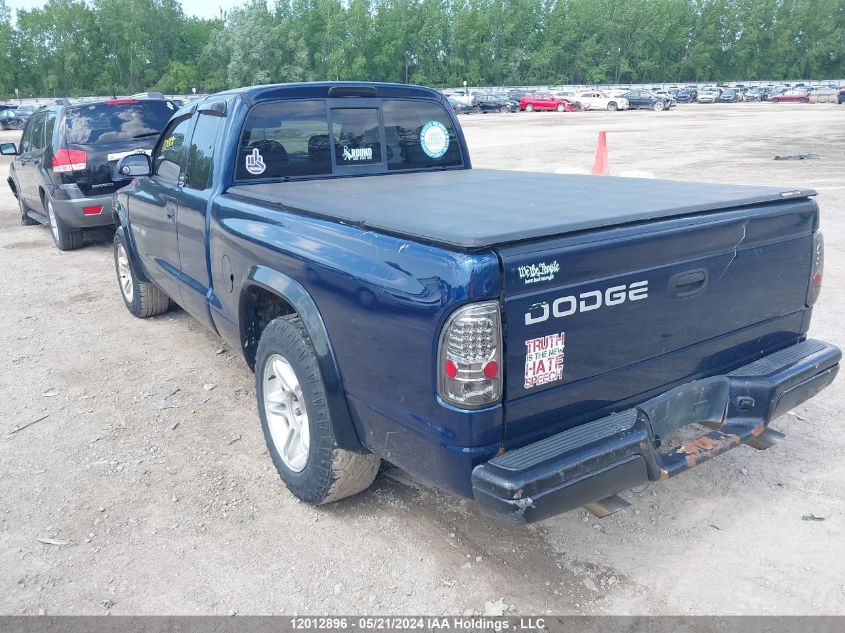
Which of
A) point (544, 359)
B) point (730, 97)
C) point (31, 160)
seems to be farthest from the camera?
point (730, 97)

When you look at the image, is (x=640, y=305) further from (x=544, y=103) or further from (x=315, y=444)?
(x=544, y=103)

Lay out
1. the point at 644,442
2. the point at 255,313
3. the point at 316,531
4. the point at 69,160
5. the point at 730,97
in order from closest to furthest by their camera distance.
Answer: the point at 644,442, the point at 316,531, the point at 255,313, the point at 69,160, the point at 730,97

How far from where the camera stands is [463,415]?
7.54 feet

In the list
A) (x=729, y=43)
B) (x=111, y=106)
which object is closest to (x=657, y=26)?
(x=729, y=43)

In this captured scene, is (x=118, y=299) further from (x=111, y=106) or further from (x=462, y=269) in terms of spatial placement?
(x=462, y=269)

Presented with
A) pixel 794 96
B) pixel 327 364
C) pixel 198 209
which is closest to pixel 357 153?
pixel 198 209

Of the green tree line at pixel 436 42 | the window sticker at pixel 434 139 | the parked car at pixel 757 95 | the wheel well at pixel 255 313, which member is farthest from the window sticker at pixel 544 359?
→ the green tree line at pixel 436 42

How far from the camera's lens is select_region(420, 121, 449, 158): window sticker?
193 inches

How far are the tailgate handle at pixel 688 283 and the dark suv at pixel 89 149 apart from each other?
280 inches

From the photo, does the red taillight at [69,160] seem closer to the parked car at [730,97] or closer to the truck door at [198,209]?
the truck door at [198,209]

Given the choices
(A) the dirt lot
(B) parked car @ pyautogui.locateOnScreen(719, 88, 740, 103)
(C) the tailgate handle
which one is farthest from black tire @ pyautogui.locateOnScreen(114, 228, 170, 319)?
(B) parked car @ pyautogui.locateOnScreen(719, 88, 740, 103)

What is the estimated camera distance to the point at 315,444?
3039 mm

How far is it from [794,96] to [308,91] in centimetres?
6801

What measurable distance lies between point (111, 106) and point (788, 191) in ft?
25.8
